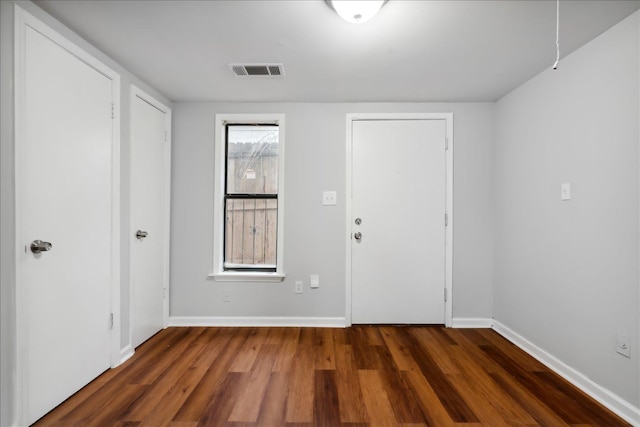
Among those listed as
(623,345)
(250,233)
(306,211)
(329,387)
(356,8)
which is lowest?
(329,387)

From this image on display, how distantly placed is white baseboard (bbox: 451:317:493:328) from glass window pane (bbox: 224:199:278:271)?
6.30ft

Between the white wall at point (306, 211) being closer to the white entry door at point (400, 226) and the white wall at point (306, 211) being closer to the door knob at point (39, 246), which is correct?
the white entry door at point (400, 226)

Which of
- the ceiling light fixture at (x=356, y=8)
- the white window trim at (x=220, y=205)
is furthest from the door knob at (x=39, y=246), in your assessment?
the ceiling light fixture at (x=356, y=8)

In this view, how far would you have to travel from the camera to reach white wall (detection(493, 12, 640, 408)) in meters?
1.58

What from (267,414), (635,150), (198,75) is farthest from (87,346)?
(635,150)

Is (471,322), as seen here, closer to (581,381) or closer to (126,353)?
(581,381)

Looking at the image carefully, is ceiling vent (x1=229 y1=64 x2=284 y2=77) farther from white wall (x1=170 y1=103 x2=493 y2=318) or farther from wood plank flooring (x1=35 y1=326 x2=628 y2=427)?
wood plank flooring (x1=35 y1=326 x2=628 y2=427)

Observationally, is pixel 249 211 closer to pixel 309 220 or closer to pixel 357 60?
pixel 309 220

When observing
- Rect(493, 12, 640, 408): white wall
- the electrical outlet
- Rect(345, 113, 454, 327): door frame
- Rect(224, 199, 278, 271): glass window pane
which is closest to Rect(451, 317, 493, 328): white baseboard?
Rect(345, 113, 454, 327): door frame

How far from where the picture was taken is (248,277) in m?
2.83

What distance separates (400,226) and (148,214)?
2.36 meters

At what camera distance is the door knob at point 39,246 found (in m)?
1.46

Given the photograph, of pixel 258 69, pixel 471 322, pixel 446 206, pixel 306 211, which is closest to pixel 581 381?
pixel 471 322

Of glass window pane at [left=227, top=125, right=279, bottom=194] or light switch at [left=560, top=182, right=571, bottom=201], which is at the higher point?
glass window pane at [left=227, top=125, right=279, bottom=194]
